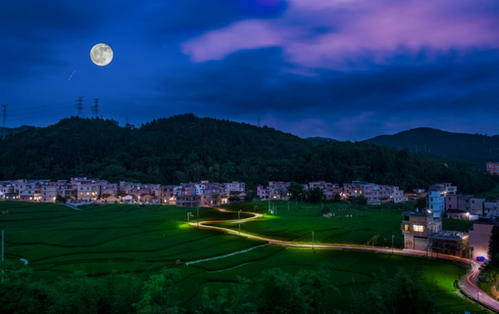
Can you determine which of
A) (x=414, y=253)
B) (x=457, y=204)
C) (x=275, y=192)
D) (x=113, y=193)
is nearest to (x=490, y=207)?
(x=457, y=204)

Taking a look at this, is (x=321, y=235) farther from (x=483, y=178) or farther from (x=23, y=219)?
(x=483, y=178)

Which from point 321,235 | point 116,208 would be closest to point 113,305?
point 321,235

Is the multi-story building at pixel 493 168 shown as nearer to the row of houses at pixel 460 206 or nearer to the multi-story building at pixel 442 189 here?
the multi-story building at pixel 442 189

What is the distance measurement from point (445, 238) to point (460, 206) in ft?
113

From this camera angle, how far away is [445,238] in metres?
33.4

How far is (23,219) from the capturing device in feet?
182

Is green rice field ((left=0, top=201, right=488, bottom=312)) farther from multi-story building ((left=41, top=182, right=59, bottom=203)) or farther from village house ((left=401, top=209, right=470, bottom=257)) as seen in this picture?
multi-story building ((left=41, top=182, right=59, bottom=203))

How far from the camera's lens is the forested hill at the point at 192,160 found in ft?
346

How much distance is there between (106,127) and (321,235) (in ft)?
527

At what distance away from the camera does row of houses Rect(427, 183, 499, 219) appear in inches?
2287

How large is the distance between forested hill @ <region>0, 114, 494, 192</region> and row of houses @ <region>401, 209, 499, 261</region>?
205ft

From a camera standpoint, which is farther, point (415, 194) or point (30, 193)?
point (415, 194)

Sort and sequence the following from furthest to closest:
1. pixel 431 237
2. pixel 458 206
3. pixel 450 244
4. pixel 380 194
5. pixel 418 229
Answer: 1. pixel 380 194
2. pixel 458 206
3. pixel 418 229
4. pixel 431 237
5. pixel 450 244

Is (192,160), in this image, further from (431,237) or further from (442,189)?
(431,237)
